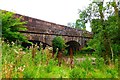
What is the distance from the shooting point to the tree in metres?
8.76

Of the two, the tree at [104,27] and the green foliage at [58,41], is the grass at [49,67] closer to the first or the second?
the tree at [104,27]

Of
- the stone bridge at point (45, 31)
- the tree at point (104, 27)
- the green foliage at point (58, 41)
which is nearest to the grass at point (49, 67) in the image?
the tree at point (104, 27)

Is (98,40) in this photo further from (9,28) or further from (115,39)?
(9,28)

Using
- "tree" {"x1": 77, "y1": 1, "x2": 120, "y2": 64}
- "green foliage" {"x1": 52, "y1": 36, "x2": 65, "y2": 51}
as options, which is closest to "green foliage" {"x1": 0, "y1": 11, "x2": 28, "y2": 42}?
"tree" {"x1": 77, "y1": 1, "x2": 120, "y2": 64}

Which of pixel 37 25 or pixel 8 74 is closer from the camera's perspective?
pixel 8 74

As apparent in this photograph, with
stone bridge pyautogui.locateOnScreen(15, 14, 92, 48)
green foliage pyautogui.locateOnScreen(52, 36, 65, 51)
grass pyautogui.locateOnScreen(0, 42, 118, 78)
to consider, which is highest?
stone bridge pyautogui.locateOnScreen(15, 14, 92, 48)

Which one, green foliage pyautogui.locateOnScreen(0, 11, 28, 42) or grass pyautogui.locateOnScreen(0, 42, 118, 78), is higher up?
green foliage pyautogui.locateOnScreen(0, 11, 28, 42)

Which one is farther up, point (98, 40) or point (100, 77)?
point (98, 40)

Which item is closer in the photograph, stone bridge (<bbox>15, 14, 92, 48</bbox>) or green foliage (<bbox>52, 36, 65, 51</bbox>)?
stone bridge (<bbox>15, 14, 92, 48</bbox>)

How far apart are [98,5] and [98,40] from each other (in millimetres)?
1115

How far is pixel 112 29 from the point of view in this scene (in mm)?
8734

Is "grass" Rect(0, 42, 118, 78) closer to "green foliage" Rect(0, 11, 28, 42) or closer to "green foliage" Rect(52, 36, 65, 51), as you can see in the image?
"green foliage" Rect(0, 11, 28, 42)

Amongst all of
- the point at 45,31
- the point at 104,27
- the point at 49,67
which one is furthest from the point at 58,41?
the point at 49,67

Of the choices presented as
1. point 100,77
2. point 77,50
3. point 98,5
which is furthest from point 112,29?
point 77,50
